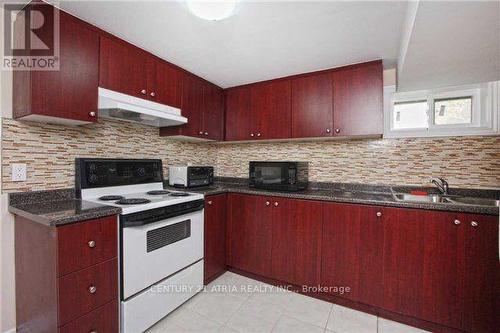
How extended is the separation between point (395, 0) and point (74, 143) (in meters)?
2.37

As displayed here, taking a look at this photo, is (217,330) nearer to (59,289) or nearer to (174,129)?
(59,289)

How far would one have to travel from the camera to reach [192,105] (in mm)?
2512

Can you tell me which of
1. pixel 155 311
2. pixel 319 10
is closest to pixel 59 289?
pixel 155 311

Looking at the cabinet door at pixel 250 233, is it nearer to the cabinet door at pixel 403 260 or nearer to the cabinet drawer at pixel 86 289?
the cabinet door at pixel 403 260

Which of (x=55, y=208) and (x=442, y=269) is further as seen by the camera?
(x=442, y=269)

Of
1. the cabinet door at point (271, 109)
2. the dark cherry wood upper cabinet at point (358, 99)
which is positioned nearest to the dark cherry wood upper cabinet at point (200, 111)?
the cabinet door at point (271, 109)

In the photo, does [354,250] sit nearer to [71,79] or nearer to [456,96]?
[456,96]

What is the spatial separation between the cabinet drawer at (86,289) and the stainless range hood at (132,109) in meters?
1.05

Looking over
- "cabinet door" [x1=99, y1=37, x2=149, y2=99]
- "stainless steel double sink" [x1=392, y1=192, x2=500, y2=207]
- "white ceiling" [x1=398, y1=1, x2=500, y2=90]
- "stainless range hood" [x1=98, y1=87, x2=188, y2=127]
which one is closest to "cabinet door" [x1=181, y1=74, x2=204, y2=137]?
"stainless range hood" [x1=98, y1=87, x2=188, y2=127]

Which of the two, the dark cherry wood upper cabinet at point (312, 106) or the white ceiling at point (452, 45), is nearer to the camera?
the white ceiling at point (452, 45)

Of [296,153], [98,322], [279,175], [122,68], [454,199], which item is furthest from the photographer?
[296,153]

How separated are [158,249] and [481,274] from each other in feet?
7.20

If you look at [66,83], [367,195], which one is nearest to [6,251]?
[66,83]

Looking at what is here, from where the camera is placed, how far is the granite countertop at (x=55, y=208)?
1236 millimetres
